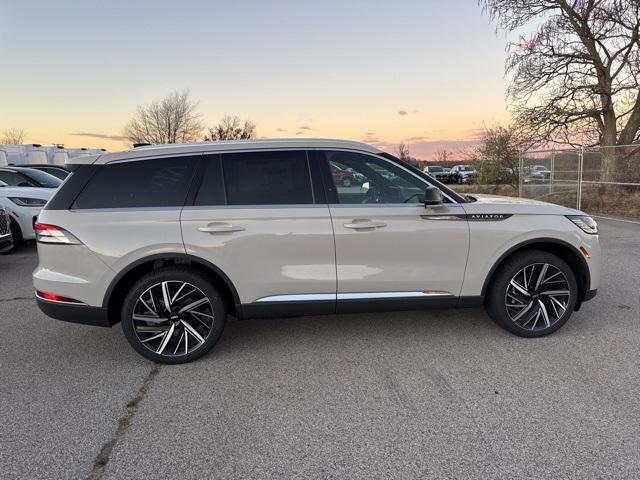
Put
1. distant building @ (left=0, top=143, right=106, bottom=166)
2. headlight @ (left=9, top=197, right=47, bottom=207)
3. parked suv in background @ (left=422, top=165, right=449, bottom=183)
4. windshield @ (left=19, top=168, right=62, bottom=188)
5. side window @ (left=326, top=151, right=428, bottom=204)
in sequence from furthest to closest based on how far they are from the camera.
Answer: parked suv in background @ (left=422, top=165, right=449, bottom=183), distant building @ (left=0, top=143, right=106, bottom=166), windshield @ (left=19, top=168, right=62, bottom=188), headlight @ (left=9, top=197, right=47, bottom=207), side window @ (left=326, top=151, right=428, bottom=204)

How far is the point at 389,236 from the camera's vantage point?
3.70 metres

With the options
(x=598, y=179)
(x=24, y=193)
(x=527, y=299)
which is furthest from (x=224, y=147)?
(x=598, y=179)

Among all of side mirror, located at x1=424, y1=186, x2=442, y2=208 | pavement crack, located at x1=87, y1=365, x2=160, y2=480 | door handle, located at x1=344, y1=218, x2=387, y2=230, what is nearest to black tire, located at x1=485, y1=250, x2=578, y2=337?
side mirror, located at x1=424, y1=186, x2=442, y2=208

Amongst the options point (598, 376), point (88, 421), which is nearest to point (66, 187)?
point (88, 421)

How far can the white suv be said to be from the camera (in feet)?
11.6

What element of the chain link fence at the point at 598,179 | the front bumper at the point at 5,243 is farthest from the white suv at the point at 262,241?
the chain link fence at the point at 598,179

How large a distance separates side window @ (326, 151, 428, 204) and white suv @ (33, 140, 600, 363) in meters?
0.01

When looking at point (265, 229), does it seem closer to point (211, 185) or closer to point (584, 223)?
point (211, 185)

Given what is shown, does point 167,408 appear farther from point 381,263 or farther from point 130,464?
point 381,263

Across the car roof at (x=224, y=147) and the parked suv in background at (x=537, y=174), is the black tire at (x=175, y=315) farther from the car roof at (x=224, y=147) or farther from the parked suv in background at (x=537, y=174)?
the parked suv in background at (x=537, y=174)

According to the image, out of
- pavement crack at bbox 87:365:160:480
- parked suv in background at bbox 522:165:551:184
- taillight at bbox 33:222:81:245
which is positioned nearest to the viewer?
pavement crack at bbox 87:365:160:480

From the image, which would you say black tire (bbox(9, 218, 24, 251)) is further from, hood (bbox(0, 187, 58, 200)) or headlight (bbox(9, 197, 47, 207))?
hood (bbox(0, 187, 58, 200))

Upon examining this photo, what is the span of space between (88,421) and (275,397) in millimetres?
1213

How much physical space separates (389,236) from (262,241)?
1.05 metres
